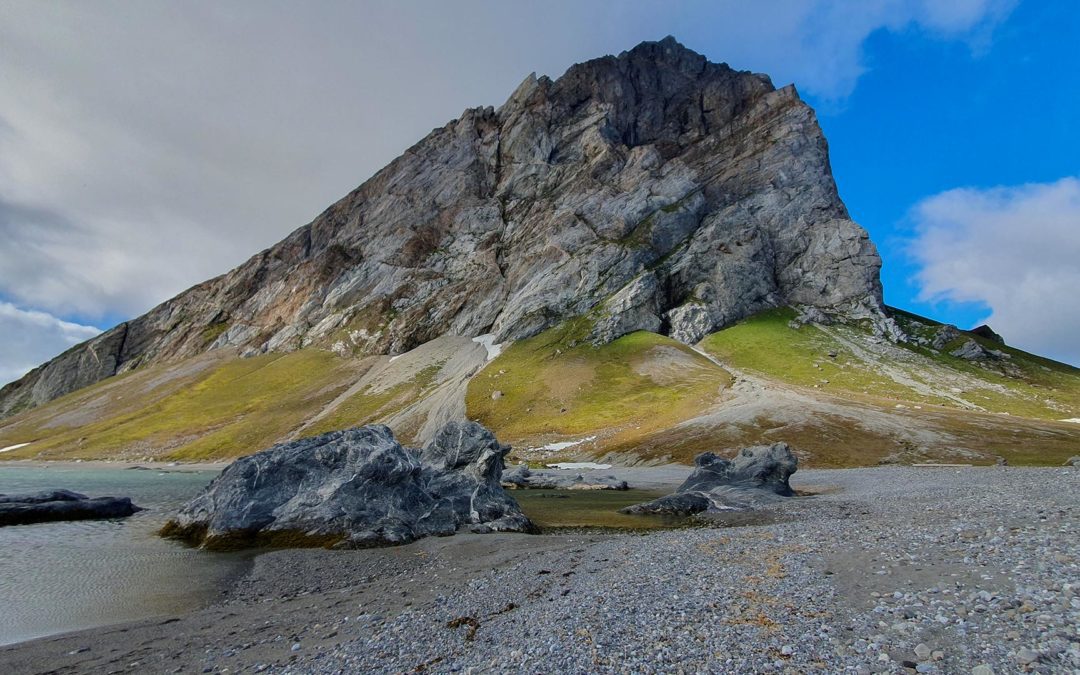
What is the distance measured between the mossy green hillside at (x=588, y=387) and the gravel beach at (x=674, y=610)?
75.1m

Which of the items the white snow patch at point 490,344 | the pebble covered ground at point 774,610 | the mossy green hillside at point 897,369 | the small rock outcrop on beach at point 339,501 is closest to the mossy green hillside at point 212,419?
the white snow patch at point 490,344

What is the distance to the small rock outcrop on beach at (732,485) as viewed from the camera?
4075cm

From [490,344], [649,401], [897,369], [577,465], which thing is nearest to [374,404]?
[490,344]

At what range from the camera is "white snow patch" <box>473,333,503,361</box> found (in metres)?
172

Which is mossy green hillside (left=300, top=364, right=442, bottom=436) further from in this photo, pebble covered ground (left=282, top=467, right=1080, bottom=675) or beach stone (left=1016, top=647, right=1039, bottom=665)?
beach stone (left=1016, top=647, right=1039, bottom=665)

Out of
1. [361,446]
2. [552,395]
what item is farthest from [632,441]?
[361,446]

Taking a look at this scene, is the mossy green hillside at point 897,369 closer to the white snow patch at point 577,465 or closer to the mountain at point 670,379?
the mountain at point 670,379

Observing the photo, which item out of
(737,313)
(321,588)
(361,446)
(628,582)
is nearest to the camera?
(628,582)

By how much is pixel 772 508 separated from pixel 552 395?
327ft

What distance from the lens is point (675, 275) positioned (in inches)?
7534

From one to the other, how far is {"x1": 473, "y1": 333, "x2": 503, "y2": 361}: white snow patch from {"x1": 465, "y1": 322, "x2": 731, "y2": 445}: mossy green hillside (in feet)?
15.1

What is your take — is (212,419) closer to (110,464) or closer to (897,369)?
(110,464)

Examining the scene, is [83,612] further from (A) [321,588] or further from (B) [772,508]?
(B) [772,508]

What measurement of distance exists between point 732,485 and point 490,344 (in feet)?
462
